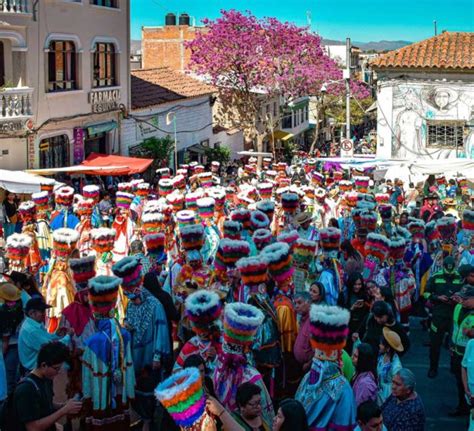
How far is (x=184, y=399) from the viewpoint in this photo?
15.4ft

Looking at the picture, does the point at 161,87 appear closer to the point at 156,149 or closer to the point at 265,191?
the point at 156,149

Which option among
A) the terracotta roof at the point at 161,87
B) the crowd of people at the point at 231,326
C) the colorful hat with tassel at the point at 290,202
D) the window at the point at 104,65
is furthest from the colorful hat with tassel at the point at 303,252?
the terracotta roof at the point at 161,87

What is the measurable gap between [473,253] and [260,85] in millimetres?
25490

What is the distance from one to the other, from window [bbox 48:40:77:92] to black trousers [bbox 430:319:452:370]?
1547cm

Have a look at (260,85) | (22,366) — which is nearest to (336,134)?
(260,85)

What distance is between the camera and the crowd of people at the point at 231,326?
5820mm

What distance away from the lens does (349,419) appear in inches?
229

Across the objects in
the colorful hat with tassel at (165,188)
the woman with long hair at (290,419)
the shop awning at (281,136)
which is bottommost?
the woman with long hair at (290,419)

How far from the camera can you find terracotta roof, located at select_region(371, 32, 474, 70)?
89.5 feet

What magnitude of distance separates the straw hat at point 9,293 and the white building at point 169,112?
19328 mm

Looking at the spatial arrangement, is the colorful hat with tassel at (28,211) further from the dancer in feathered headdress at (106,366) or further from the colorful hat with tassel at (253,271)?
the colorful hat with tassel at (253,271)

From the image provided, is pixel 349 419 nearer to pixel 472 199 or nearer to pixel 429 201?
pixel 429 201

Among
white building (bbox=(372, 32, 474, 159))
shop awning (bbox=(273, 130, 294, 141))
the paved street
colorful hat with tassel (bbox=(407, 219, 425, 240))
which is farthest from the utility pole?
the paved street

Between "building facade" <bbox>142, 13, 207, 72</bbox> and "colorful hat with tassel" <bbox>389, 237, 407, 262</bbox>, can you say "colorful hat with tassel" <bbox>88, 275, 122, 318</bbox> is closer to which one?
"colorful hat with tassel" <bbox>389, 237, 407, 262</bbox>
